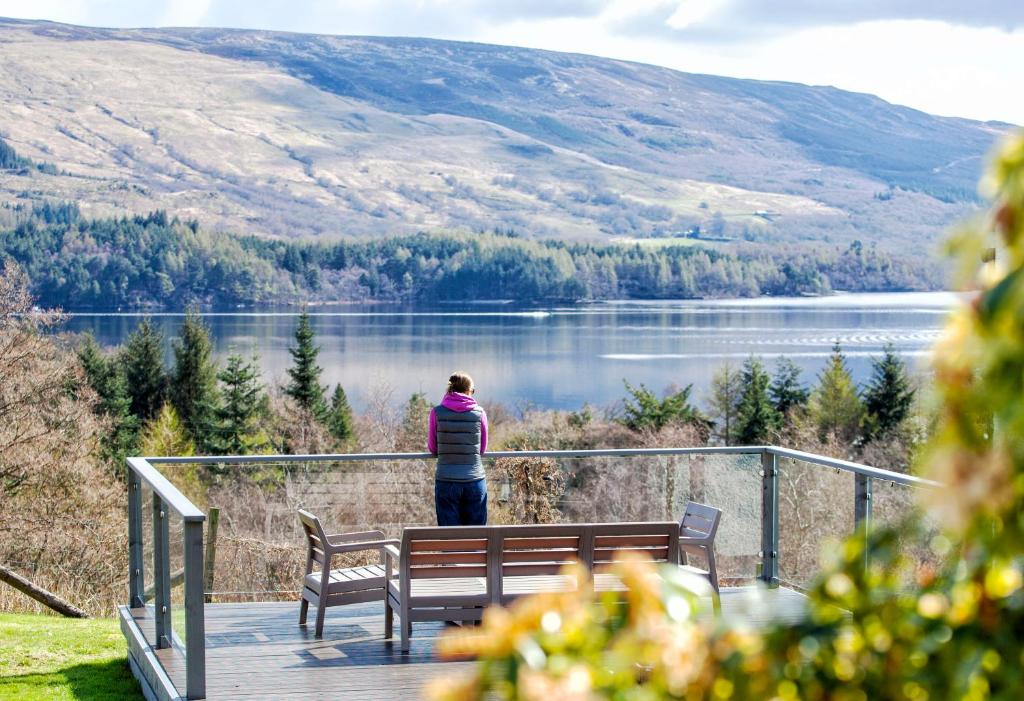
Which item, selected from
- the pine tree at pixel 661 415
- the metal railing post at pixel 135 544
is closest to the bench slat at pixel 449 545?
the metal railing post at pixel 135 544

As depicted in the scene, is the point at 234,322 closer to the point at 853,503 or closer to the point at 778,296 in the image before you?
the point at 778,296

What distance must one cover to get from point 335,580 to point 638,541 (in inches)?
74.3

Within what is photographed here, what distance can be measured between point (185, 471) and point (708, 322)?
15694cm

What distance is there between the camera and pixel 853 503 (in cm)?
870

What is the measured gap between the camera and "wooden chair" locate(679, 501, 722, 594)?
Result: 27.9ft

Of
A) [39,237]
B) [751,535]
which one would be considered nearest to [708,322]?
[39,237]

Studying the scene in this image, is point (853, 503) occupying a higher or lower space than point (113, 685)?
higher

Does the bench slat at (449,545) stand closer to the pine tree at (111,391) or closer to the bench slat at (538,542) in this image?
the bench slat at (538,542)

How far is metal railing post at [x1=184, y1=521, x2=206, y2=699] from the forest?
133 m

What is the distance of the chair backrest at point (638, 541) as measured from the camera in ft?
24.3

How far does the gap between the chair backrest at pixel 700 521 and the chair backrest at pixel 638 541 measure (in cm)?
111

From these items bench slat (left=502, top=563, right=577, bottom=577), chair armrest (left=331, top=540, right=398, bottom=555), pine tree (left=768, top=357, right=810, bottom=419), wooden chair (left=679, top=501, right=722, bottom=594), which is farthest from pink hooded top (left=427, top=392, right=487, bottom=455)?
pine tree (left=768, top=357, right=810, bottom=419)

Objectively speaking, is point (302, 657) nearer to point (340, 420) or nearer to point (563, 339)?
point (340, 420)

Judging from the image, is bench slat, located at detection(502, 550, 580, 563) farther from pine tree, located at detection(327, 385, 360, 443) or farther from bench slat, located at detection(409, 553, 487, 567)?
pine tree, located at detection(327, 385, 360, 443)
